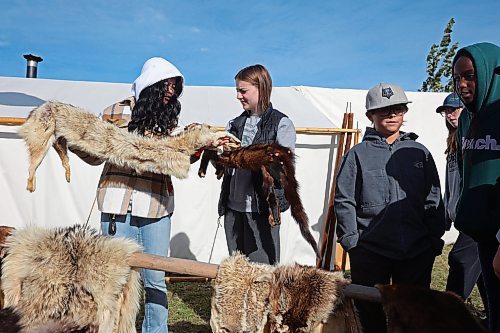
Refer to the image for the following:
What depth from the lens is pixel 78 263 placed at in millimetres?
1636

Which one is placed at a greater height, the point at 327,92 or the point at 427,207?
the point at 327,92

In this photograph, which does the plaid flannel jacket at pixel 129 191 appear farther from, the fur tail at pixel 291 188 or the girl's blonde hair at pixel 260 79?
the girl's blonde hair at pixel 260 79

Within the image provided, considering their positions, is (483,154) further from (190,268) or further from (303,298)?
(190,268)

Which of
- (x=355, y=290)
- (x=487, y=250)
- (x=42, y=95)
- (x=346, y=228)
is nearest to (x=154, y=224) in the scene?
(x=346, y=228)

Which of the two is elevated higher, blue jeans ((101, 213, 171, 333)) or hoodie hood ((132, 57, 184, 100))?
hoodie hood ((132, 57, 184, 100))

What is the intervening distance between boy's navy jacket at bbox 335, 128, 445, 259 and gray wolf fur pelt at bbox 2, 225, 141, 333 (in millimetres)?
1058

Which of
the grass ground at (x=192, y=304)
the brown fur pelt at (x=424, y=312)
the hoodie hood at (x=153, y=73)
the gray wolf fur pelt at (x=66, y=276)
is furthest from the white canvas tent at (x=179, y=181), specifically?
the brown fur pelt at (x=424, y=312)

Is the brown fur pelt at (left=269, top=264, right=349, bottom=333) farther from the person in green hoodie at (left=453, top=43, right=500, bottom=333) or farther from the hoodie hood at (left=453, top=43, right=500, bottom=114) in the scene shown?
the hoodie hood at (left=453, top=43, right=500, bottom=114)

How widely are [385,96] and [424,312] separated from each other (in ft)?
3.75

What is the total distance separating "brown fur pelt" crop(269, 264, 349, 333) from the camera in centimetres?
145

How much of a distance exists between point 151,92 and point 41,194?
10.7ft

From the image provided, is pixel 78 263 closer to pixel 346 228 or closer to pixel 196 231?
pixel 346 228

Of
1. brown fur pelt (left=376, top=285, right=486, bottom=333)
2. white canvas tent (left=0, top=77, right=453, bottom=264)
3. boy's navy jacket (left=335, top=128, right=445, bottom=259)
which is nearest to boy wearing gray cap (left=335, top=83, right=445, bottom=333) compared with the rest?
boy's navy jacket (left=335, top=128, right=445, bottom=259)

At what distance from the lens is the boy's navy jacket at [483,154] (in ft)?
4.29
